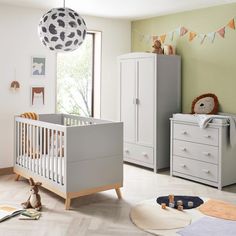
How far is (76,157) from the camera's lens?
11.3 ft

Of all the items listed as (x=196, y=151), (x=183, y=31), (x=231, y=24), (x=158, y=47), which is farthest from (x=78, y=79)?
(x=231, y=24)

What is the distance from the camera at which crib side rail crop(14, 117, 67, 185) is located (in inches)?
139

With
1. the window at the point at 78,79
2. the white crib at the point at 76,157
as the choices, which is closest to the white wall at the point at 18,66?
the window at the point at 78,79

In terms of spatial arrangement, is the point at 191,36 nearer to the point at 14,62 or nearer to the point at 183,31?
the point at 183,31

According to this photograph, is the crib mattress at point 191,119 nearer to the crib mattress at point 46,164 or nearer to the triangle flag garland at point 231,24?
the triangle flag garland at point 231,24

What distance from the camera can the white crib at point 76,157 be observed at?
135 inches

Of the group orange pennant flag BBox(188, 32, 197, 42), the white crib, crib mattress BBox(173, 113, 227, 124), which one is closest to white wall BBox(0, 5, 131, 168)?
the white crib

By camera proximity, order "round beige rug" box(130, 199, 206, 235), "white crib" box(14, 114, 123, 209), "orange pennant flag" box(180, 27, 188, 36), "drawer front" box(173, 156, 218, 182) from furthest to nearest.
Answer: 1. "orange pennant flag" box(180, 27, 188, 36)
2. "drawer front" box(173, 156, 218, 182)
3. "white crib" box(14, 114, 123, 209)
4. "round beige rug" box(130, 199, 206, 235)

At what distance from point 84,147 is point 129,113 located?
1.80 metres

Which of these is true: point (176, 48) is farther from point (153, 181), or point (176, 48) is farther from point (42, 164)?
point (42, 164)

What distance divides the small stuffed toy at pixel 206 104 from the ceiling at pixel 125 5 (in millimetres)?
1100

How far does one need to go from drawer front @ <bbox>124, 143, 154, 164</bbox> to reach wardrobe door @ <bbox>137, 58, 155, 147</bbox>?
0.08 meters

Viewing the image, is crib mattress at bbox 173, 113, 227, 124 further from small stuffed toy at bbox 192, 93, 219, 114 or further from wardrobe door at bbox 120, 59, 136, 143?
wardrobe door at bbox 120, 59, 136, 143

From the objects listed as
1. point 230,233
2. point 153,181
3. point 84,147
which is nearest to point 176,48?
point 153,181
